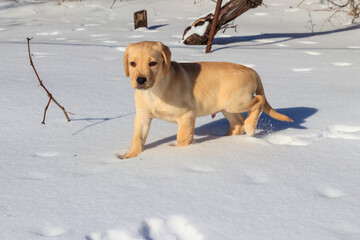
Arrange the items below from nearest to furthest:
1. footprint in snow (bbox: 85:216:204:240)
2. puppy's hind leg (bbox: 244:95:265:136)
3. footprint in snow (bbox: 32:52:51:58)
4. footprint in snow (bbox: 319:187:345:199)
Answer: footprint in snow (bbox: 85:216:204:240), footprint in snow (bbox: 319:187:345:199), puppy's hind leg (bbox: 244:95:265:136), footprint in snow (bbox: 32:52:51:58)

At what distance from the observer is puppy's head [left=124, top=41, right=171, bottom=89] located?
232 cm

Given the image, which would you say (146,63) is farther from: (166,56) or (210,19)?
(210,19)

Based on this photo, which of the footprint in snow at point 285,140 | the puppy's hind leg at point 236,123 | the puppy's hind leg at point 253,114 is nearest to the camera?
the footprint in snow at point 285,140

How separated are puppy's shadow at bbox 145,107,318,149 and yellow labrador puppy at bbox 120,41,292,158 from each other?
0.14 meters

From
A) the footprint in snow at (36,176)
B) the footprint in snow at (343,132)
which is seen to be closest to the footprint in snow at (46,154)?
the footprint in snow at (36,176)

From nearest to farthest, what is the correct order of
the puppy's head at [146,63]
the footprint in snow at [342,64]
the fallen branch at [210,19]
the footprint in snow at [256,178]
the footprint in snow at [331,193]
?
the footprint in snow at [331,193] < the footprint in snow at [256,178] < the puppy's head at [146,63] < the footprint in snow at [342,64] < the fallen branch at [210,19]

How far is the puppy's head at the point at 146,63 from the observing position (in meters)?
2.32

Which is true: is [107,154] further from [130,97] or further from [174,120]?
[130,97]

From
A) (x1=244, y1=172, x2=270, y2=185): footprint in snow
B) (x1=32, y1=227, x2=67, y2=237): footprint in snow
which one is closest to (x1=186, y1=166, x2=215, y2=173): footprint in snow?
(x1=244, y1=172, x2=270, y2=185): footprint in snow

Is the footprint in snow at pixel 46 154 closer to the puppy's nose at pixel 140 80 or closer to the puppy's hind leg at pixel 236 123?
the puppy's nose at pixel 140 80

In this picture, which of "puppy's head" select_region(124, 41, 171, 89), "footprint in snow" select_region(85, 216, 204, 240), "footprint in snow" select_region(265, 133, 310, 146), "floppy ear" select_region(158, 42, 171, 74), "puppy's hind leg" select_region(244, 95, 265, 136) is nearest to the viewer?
"footprint in snow" select_region(85, 216, 204, 240)

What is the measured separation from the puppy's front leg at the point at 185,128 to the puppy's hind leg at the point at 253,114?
41 cm

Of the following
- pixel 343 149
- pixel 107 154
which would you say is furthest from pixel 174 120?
pixel 343 149

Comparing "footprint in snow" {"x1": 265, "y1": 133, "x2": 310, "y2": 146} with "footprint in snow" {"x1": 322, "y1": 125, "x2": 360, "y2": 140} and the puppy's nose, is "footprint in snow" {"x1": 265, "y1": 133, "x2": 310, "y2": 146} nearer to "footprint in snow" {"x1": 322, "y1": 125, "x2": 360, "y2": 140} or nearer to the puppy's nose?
"footprint in snow" {"x1": 322, "y1": 125, "x2": 360, "y2": 140}
